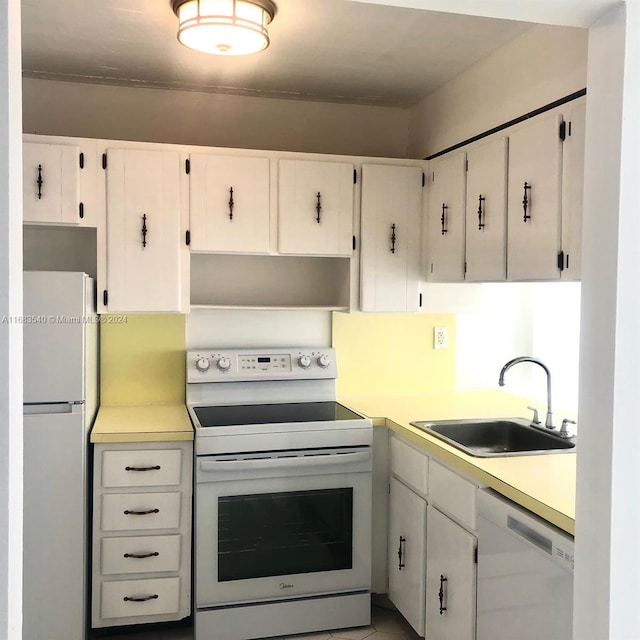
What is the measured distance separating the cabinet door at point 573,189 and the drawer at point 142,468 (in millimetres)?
1663

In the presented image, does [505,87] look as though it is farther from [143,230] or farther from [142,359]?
[142,359]

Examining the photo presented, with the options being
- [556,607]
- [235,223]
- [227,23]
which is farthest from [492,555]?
[227,23]

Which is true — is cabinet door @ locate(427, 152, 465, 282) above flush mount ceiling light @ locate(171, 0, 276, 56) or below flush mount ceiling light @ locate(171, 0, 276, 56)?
below

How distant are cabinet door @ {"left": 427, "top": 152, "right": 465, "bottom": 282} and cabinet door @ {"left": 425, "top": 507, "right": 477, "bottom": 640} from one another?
1037mm

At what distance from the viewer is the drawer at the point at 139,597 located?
2758 millimetres

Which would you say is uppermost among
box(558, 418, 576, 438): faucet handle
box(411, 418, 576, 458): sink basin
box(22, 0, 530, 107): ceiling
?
box(22, 0, 530, 107): ceiling

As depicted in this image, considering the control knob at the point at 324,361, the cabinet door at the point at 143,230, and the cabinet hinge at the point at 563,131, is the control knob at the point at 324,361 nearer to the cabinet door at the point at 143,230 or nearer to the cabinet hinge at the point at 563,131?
the cabinet door at the point at 143,230

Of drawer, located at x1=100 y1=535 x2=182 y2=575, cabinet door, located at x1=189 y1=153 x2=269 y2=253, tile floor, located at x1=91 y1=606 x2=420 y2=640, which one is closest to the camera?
drawer, located at x1=100 y1=535 x2=182 y2=575

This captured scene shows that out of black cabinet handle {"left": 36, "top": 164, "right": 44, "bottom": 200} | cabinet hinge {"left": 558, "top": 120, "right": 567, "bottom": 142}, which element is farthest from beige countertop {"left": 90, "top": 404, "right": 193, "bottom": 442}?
cabinet hinge {"left": 558, "top": 120, "right": 567, "bottom": 142}

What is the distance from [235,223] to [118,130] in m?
0.76

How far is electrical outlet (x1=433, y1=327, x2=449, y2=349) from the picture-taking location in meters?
3.56

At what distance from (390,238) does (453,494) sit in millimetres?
1272

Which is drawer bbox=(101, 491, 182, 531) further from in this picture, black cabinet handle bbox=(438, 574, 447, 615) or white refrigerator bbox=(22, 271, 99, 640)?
black cabinet handle bbox=(438, 574, 447, 615)

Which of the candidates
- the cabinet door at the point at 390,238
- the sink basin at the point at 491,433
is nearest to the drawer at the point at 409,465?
the sink basin at the point at 491,433
